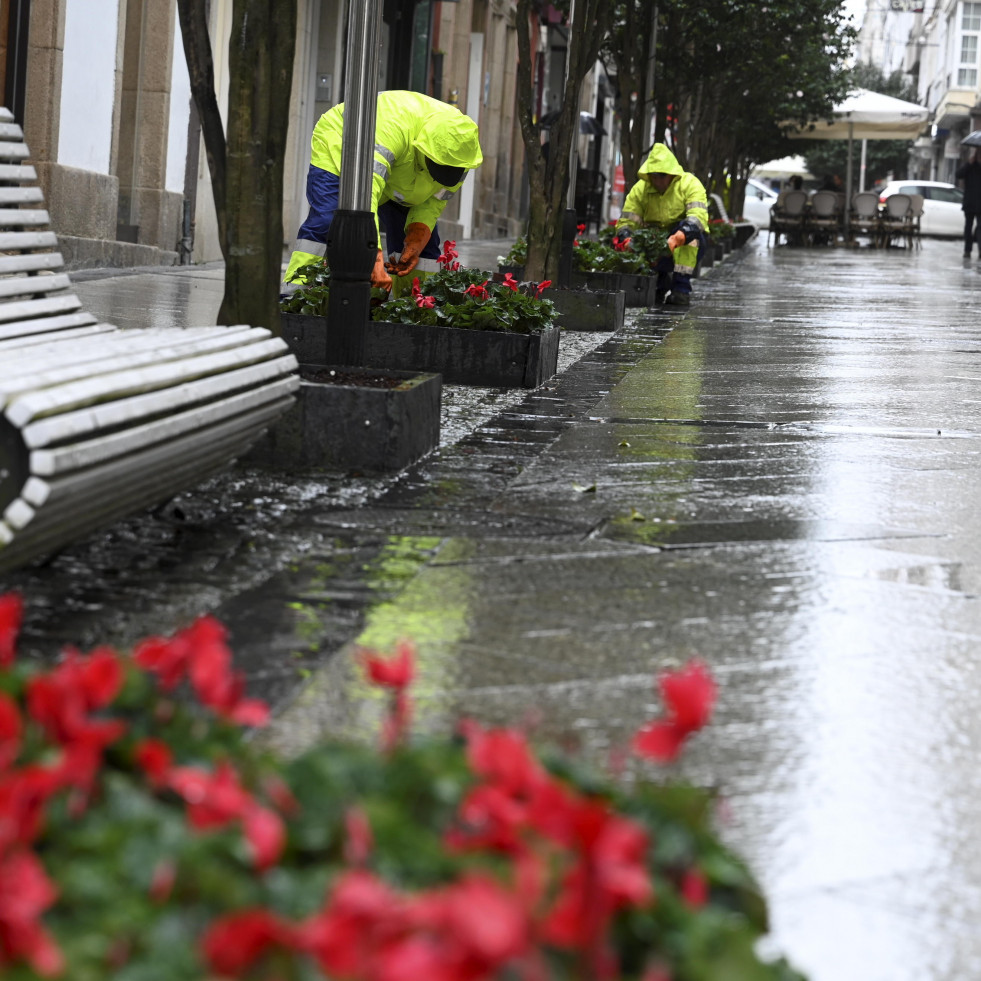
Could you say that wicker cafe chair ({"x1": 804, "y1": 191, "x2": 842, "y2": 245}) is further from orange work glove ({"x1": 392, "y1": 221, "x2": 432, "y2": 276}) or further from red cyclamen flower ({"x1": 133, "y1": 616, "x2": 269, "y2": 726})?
red cyclamen flower ({"x1": 133, "y1": 616, "x2": 269, "y2": 726})

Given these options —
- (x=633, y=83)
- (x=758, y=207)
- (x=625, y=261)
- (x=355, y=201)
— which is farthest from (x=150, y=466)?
(x=758, y=207)

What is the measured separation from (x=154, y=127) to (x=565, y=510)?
458 inches

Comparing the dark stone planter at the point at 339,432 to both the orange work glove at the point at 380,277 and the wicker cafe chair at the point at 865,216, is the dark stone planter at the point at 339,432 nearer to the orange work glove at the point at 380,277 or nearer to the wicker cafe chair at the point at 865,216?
the orange work glove at the point at 380,277

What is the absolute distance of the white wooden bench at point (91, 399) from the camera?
9.95 feet

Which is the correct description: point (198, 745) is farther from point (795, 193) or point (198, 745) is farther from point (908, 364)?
point (795, 193)

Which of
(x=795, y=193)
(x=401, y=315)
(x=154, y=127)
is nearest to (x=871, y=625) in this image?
(x=401, y=315)

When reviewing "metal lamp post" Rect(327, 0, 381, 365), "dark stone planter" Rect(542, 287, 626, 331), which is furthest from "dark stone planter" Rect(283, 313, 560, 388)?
"dark stone planter" Rect(542, 287, 626, 331)

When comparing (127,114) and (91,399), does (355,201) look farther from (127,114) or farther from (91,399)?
(127,114)

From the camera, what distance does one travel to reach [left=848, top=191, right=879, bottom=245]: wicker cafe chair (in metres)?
39.5

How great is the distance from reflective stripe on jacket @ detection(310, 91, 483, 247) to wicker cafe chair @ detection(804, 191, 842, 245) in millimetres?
30599

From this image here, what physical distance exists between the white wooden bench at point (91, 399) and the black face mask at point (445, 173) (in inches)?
151

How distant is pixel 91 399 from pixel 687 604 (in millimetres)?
1316

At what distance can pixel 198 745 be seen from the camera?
1.83 metres

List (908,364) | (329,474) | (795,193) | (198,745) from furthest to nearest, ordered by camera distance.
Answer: (795,193) < (908,364) < (329,474) < (198,745)
